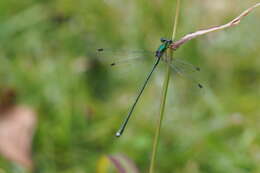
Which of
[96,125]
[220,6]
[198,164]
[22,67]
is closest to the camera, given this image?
[198,164]

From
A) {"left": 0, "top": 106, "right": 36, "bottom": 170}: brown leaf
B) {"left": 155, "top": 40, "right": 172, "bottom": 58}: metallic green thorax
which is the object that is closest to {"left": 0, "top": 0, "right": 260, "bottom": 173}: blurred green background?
{"left": 0, "top": 106, "right": 36, "bottom": 170}: brown leaf

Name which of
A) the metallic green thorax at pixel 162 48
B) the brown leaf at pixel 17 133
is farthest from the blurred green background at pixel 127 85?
the metallic green thorax at pixel 162 48

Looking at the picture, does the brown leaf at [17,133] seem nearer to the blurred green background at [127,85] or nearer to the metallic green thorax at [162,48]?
the blurred green background at [127,85]

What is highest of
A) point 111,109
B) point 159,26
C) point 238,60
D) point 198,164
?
point 159,26

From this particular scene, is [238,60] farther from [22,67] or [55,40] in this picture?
[22,67]

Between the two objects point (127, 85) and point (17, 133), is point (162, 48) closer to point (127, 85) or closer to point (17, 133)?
point (17, 133)

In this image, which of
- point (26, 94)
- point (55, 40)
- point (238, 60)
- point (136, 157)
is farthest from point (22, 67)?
point (238, 60)
